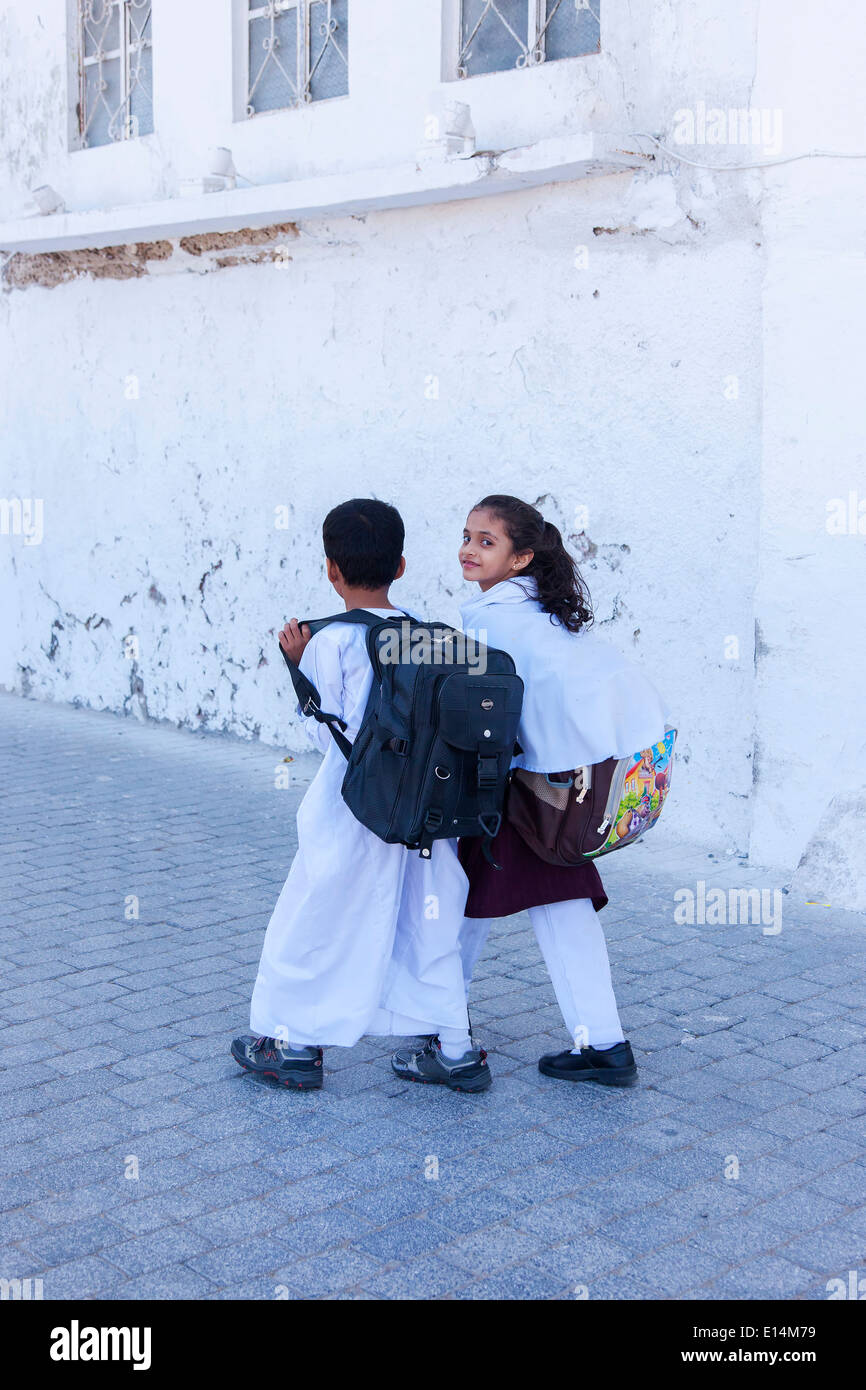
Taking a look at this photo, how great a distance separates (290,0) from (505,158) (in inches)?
94.0

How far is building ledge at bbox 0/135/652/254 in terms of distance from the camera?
6.14 metres

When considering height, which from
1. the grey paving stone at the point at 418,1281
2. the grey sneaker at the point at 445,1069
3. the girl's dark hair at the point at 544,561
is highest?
the girl's dark hair at the point at 544,561

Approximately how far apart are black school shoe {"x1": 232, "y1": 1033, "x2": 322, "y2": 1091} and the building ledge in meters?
3.92

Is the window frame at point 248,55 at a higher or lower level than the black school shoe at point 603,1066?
higher

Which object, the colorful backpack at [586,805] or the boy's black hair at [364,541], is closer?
the colorful backpack at [586,805]

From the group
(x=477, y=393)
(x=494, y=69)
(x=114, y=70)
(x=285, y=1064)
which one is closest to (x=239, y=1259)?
(x=285, y=1064)

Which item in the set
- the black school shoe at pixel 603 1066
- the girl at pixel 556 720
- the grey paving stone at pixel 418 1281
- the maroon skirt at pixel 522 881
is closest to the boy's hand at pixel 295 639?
the girl at pixel 556 720

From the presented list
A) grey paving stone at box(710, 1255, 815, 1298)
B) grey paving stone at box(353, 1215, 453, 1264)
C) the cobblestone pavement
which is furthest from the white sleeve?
grey paving stone at box(710, 1255, 815, 1298)

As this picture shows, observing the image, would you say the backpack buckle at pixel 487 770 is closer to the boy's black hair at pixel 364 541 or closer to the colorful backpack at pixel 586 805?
the colorful backpack at pixel 586 805

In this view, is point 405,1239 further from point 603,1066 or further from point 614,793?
point 614,793

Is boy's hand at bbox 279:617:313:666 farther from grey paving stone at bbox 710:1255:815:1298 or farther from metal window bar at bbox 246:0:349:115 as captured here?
metal window bar at bbox 246:0:349:115

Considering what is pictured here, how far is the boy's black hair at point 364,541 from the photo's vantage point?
12.1ft

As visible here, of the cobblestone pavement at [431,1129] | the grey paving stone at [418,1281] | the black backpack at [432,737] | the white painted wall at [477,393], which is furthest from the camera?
the white painted wall at [477,393]

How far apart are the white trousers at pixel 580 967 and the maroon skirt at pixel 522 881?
0.04 meters
